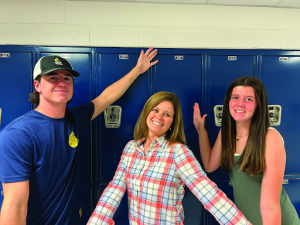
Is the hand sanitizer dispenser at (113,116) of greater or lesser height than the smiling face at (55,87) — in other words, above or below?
below

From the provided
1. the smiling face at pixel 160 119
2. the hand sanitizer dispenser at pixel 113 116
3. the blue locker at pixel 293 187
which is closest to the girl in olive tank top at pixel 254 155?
the smiling face at pixel 160 119

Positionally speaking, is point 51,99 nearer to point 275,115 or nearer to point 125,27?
point 125,27

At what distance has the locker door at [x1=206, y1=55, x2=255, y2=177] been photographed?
2.04 meters

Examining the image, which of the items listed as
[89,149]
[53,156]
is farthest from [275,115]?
[53,156]

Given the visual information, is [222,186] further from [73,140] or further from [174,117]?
[73,140]

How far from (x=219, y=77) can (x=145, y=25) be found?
1.04 metres

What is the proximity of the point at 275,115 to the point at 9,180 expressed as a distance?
2.54m

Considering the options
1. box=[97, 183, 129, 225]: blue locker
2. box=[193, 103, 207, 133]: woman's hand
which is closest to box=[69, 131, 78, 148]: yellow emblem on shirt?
box=[97, 183, 129, 225]: blue locker

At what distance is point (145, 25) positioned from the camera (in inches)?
80.1

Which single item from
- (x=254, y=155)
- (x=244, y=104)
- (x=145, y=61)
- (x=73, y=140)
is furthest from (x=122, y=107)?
(x=254, y=155)

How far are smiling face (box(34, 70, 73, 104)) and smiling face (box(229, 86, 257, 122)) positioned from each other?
134cm

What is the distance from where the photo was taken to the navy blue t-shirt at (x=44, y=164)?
117 cm

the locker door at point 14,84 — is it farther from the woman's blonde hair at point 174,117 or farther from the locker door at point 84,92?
the woman's blonde hair at point 174,117

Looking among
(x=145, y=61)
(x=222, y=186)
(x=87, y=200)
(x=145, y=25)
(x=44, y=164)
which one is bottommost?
(x=87, y=200)
